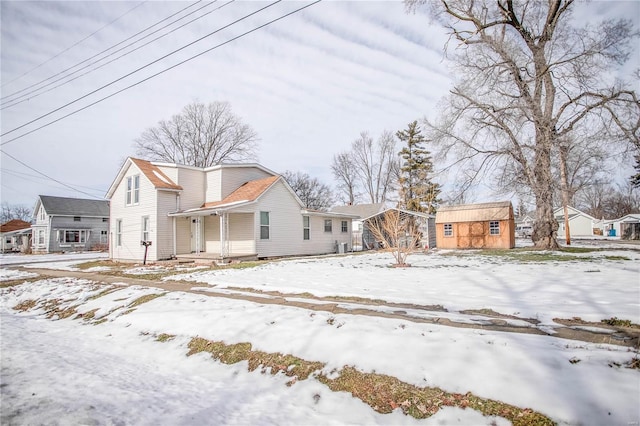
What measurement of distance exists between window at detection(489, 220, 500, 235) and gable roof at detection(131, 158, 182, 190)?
2165cm

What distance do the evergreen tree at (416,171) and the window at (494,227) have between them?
1366 cm

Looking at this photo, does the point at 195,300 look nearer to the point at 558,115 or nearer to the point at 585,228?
the point at 558,115

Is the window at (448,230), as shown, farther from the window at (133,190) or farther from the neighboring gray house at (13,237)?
the neighboring gray house at (13,237)

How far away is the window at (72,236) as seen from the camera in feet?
115

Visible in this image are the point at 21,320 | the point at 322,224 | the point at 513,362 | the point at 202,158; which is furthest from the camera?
the point at 202,158

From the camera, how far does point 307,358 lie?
447 cm

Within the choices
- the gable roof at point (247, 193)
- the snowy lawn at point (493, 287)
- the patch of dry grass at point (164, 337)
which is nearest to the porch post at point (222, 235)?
the gable roof at point (247, 193)

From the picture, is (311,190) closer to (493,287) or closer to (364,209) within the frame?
(364,209)

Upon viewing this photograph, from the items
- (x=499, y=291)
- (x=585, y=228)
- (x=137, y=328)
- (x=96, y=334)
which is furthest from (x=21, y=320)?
(x=585, y=228)

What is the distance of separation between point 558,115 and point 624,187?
55.7 metres

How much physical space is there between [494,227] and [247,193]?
18.1 meters

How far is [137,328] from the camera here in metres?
6.55

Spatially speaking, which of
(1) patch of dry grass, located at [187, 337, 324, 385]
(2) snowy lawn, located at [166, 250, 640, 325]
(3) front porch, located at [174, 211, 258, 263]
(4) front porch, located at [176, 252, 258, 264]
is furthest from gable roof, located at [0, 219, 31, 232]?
(1) patch of dry grass, located at [187, 337, 324, 385]

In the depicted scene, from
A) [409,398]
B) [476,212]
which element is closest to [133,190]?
[409,398]
